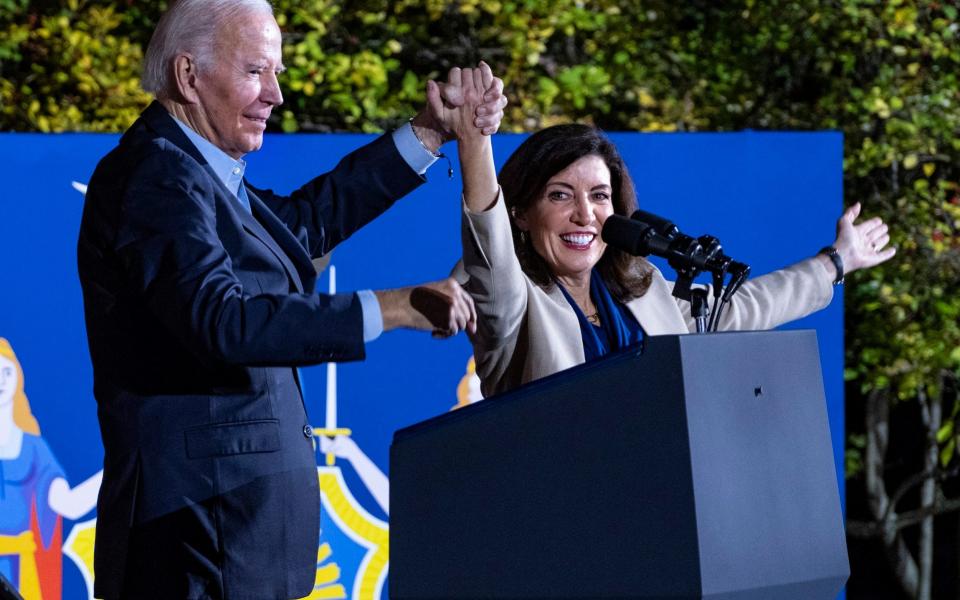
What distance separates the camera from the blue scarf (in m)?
2.68

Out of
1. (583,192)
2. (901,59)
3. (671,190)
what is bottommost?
(583,192)

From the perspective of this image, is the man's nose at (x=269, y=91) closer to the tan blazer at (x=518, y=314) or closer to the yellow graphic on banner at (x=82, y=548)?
the tan blazer at (x=518, y=314)

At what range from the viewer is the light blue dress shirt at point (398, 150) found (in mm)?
1945

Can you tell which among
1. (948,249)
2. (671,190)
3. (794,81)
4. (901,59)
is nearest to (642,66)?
(794,81)

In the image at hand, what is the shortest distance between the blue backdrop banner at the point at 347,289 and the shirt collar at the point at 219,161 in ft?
5.23

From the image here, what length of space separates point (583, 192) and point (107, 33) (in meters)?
3.62

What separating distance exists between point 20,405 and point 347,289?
907mm

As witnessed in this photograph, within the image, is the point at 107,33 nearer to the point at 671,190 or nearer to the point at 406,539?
the point at 671,190

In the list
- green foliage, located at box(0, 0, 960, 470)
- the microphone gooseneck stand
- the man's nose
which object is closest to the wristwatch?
the microphone gooseneck stand

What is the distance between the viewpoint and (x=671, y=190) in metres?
3.96

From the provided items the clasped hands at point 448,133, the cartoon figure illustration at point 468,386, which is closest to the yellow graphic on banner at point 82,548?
the cartoon figure illustration at point 468,386

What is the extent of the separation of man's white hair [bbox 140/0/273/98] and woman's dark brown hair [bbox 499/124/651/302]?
0.77 meters

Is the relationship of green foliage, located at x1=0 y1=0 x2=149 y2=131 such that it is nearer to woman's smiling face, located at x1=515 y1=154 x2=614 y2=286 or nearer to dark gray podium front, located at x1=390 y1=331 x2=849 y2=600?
→ woman's smiling face, located at x1=515 y1=154 x2=614 y2=286

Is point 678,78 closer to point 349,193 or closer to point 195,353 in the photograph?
point 349,193
